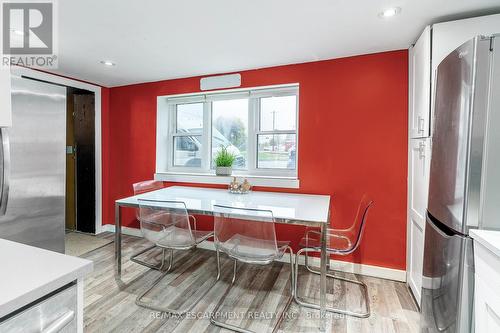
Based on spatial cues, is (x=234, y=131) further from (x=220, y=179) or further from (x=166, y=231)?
(x=166, y=231)

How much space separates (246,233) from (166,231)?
79 centimetres

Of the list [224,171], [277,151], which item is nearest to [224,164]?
[224,171]

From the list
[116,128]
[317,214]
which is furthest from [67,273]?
[116,128]

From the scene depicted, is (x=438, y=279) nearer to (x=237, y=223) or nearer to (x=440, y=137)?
(x=440, y=137)

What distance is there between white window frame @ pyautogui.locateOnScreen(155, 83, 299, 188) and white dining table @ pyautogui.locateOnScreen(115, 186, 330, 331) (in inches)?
8.5

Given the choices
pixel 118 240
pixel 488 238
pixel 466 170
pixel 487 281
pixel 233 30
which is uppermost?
pixel 233 30

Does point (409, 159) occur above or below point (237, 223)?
above

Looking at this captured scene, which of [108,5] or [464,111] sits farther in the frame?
[108,5]

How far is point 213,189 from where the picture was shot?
3.05 metres

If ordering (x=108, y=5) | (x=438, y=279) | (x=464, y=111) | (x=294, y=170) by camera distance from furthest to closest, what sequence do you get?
(x=294, y=170) → (x=108, y=5) → (x=438, y=279) → (x=464, y=111)

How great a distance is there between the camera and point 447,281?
115cm

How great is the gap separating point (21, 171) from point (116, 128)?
1765 mm

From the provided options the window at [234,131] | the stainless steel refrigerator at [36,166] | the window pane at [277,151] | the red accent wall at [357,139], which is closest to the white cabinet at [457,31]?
the red accent wall at [357,139]

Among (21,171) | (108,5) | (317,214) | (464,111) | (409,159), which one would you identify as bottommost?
(317,214)
